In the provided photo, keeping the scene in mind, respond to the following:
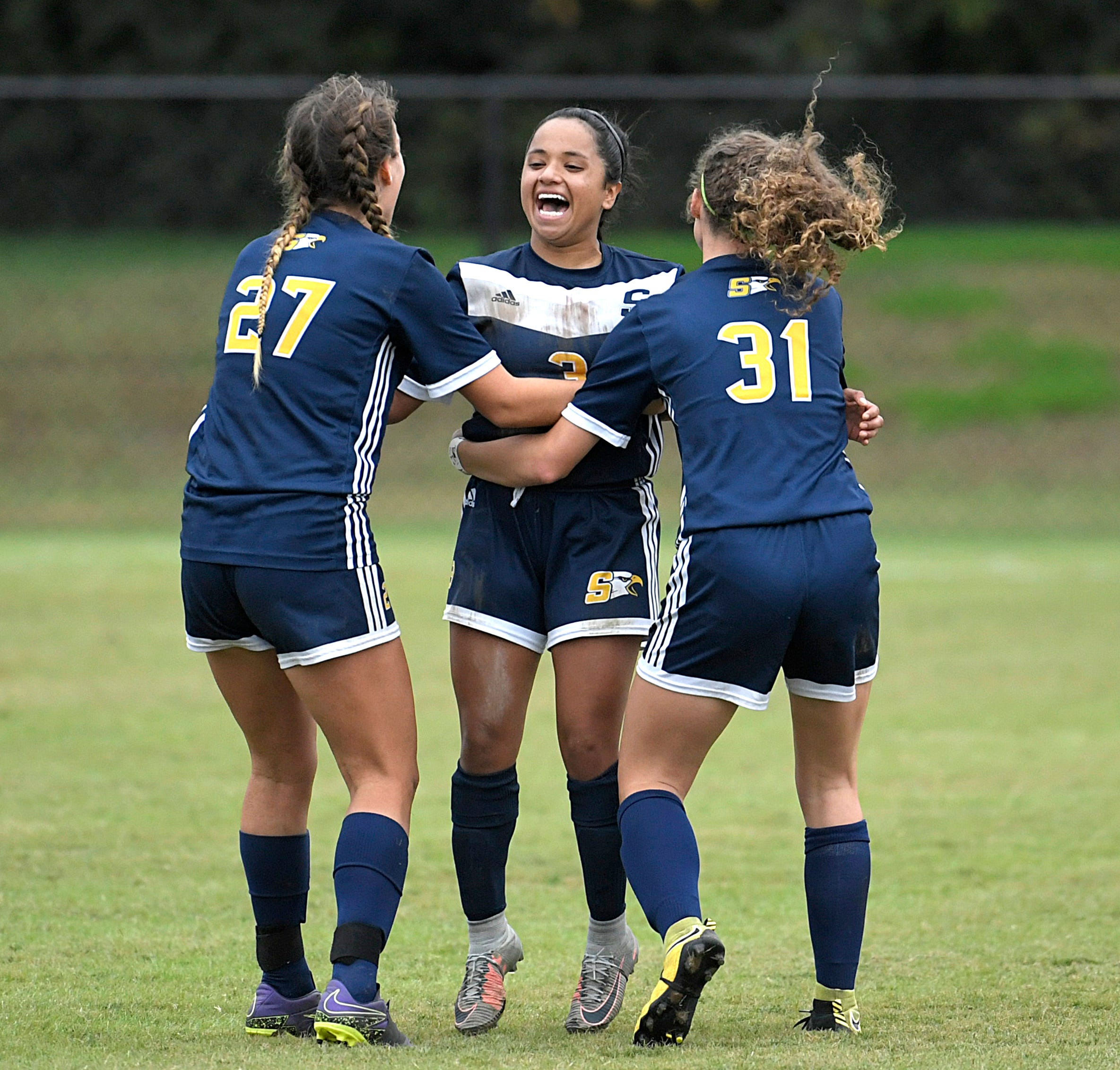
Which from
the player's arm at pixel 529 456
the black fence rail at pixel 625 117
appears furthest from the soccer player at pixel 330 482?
the black fence rail at pixel 625 117

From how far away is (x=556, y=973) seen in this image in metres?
3.70

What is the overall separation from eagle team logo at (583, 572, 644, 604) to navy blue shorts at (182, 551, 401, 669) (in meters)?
0.46

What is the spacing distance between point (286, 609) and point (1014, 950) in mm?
1951

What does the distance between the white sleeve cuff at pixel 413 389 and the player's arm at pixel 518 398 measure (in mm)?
87

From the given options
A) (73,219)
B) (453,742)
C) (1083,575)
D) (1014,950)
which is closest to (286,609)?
(1014,950)

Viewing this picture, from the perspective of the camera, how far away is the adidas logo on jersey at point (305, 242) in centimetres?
311

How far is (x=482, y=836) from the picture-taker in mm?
3451

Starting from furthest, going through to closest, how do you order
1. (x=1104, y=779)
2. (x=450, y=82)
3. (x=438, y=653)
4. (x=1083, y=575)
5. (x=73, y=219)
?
(x=73, y=219)
(x=450, y=82)
(x=1083, y=575)
(x=438, y=653)
(x=1104, y=779)

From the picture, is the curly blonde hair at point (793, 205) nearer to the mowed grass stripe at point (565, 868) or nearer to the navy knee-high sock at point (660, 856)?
the navy knee-high sock at point (660, 856)

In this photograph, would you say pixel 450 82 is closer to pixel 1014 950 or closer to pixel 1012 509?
pixel 1012 509

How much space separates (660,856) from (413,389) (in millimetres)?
1080

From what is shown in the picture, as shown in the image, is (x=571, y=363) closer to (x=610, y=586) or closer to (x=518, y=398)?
(x=518, y=398)

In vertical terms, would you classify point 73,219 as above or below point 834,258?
above

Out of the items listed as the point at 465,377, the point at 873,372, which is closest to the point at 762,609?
the point at 465,377
